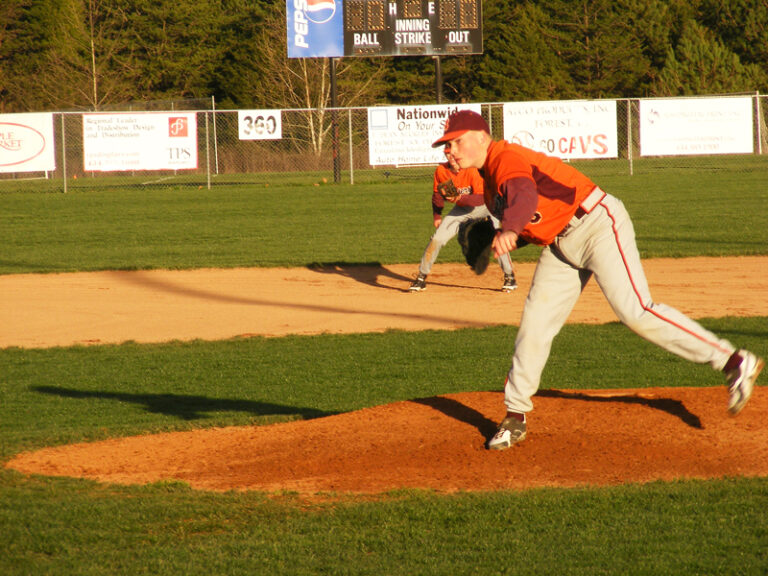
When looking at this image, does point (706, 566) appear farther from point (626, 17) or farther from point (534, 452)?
point (626, 17)

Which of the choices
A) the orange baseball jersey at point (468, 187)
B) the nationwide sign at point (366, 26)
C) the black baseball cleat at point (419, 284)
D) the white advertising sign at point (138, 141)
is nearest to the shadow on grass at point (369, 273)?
the black baseball cleat at point (419, 284)

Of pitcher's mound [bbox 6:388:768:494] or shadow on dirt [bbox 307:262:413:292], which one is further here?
shadow on dirt [bbox 307:262:413:292]

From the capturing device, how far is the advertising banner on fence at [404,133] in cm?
2700

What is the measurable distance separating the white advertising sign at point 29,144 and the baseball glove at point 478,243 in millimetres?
22782

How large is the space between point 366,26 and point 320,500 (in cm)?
2579

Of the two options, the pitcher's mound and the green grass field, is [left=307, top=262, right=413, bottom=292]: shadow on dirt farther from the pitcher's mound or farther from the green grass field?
the pitcher's mound

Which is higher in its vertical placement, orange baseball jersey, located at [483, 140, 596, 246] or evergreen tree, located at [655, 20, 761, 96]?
evergreen tree, located at [655, 20, 761, 96]

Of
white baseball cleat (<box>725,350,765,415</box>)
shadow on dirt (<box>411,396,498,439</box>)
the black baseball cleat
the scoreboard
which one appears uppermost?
the scoreboard

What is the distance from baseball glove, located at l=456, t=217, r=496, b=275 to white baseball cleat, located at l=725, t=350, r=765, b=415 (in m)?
1.34

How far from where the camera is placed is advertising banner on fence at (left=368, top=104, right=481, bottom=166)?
27000 mm

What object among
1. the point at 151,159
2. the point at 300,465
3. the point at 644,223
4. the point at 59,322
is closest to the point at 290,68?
the point at 151,159

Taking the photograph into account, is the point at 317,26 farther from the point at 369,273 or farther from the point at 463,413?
the point at 463,413

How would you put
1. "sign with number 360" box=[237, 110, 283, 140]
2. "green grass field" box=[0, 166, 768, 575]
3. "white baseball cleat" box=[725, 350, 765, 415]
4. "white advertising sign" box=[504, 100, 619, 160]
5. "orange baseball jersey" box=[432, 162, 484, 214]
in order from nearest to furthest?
"green grass field" box=[0, 166, 768, 575]
"white baseball cleat" box=[725, 350, 765, 415]
"orange baseball jersey" box=[432, 162, 484, 214]
"white advertising sign" box=[504, 100, 619, 160]
"sign with number 360" box=[237, 110, 283, 140]

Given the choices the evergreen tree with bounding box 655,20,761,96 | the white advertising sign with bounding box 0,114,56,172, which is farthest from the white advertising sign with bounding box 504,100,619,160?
the evergreen tree with bounding box 655,20,761,96
